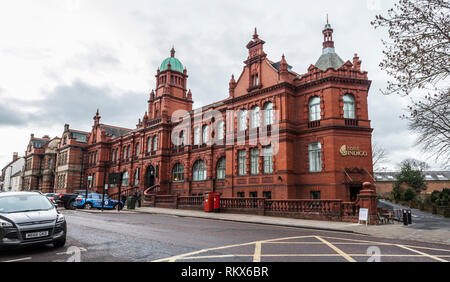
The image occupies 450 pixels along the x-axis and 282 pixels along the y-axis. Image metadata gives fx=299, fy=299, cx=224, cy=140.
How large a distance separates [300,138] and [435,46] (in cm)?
1695

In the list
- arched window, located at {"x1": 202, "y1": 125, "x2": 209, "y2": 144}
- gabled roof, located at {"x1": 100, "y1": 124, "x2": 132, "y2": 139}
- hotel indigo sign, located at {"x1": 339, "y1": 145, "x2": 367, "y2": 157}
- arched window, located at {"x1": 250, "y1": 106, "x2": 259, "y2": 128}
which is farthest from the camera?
gabled roof, located at {"x1": 100, "y1": 124, "x2": 132, "y2": 139}

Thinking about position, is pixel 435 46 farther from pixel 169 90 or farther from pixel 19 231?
pixel 169 90

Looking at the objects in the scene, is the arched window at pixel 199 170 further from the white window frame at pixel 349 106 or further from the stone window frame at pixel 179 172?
the white window frame at pixel 349 106

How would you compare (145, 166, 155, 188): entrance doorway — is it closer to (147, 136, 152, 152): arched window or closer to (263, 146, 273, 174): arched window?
(147, 136, 152, 152): arched window

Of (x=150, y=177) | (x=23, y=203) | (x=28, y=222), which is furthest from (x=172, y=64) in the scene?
(x=28, y=222)

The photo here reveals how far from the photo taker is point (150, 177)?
43.2 m

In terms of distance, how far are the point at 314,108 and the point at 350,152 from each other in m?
5.03

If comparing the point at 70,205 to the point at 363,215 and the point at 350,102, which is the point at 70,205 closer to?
the point at 363,215

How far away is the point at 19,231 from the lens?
7617mm

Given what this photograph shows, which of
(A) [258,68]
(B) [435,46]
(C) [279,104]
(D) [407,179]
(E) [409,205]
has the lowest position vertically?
(E) [409,205]

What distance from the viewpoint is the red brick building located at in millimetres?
25047

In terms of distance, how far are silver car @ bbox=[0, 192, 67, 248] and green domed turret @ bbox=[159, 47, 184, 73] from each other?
39.1 metres

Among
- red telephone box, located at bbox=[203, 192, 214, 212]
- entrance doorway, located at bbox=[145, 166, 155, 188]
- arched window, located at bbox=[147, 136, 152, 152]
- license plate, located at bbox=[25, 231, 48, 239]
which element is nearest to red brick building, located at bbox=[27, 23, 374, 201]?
entrance doorway, located at bbox=[145, 166, 155, 188]

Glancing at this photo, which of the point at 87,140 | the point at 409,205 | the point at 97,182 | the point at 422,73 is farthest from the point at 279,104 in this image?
the point at 87,140
